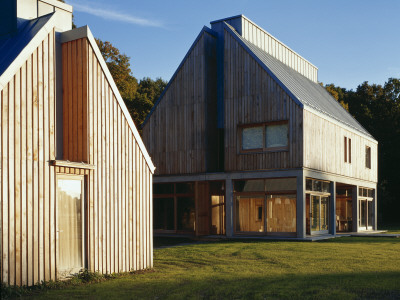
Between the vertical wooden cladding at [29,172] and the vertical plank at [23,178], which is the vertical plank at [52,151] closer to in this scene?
the vertical wooden cladding at [29,172]

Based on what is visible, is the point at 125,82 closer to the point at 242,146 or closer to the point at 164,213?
the point at 164,213

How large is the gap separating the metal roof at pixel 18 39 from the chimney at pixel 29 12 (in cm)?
15

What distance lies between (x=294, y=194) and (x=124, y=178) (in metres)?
12.6

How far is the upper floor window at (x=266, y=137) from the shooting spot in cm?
2298

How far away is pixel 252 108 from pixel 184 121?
3.77m

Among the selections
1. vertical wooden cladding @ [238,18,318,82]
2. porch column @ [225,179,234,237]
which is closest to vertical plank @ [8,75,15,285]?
porch column @ [225,179,234,237]

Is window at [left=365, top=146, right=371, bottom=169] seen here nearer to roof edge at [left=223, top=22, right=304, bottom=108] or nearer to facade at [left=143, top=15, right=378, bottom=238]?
facade at [left=143, top=15, right=378, bottom=238]

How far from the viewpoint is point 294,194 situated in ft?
74.3

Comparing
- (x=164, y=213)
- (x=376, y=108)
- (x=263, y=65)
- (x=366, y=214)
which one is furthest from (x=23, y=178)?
(x=376, y=108)

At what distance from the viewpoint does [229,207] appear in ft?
78.2

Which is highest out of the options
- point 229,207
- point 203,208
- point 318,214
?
point 229,207

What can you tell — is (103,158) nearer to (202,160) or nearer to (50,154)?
(50,154)

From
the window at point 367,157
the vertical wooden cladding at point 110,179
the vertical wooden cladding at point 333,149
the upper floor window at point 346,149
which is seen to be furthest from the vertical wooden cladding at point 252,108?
the vertical wooden cladding at point 110,179

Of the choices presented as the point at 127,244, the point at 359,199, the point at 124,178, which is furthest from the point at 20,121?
Result: the point at 359,199
